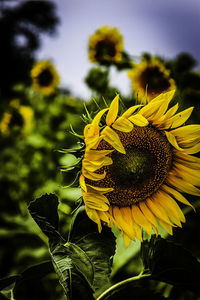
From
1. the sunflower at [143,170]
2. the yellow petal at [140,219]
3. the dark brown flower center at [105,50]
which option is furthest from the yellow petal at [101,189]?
the dark brown flower center at [105,50]

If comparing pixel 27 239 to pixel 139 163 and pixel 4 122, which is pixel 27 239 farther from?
pixel 4 122

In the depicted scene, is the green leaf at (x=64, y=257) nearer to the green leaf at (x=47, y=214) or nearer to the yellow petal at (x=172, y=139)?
the green leaf at (x=47, y=214)

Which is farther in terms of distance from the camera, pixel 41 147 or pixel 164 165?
pixel 41 147

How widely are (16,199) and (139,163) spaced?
1108 millimetres

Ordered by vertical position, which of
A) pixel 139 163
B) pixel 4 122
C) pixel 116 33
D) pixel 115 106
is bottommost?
pixel 4 122

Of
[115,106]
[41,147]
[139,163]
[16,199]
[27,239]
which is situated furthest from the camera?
[41,147]

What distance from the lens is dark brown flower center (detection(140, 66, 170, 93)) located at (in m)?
0.96

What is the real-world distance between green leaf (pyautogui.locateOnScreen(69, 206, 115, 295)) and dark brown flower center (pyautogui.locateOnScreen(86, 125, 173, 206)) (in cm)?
8

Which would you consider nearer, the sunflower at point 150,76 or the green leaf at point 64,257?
the green leaf at point 64,257

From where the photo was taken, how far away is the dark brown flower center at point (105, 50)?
4.60 feet

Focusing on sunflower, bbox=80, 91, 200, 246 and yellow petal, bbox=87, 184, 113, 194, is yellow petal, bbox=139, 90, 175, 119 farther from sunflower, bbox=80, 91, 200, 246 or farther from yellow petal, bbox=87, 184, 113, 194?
yellow petal, bbox=87, 184, 113, 194

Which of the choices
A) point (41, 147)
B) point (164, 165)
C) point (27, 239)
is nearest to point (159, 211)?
point (164, 165)

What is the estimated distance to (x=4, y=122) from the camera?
208 cm

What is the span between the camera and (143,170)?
1.93 ft
